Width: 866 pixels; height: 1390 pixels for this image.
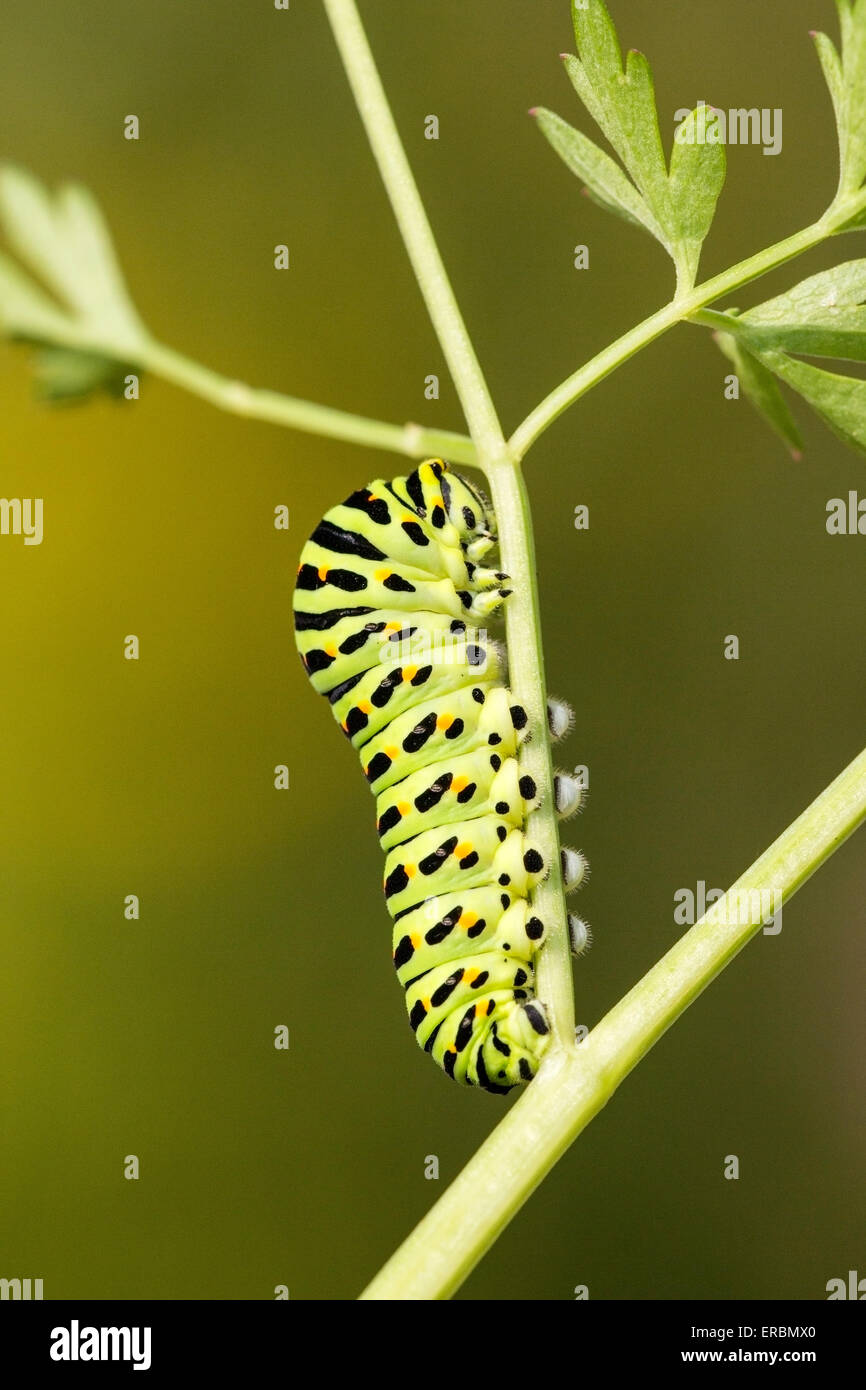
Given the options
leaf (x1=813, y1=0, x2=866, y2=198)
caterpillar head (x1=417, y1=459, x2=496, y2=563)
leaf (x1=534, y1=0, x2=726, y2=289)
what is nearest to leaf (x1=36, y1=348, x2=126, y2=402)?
leaf (x1=534, y1=0, x2=726, y2=289)

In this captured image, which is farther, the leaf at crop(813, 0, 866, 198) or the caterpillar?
the caterpillar

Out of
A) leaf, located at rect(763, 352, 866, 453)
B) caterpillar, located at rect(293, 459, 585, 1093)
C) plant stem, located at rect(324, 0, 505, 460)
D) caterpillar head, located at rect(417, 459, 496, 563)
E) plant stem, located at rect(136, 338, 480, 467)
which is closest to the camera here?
plant stem, located at rect(136, 338, 480, 467)

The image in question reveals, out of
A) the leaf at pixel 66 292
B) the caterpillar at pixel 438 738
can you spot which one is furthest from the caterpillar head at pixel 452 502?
the leaf at pixel 66 292

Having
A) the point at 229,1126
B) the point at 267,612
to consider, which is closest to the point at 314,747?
the point at 267,612

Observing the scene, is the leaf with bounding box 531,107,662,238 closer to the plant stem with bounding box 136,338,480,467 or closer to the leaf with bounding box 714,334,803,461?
the leaf with bounding box 714,334,803,461

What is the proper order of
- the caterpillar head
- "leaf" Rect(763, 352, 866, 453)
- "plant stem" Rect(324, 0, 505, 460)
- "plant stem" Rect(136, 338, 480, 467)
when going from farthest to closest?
the caterpillar head → "leaf" Rect(763, 352, 866, 453) → "plant stem" Rect(324, 0, 505, 460) → "plant stem" Rect(136, 338, 480, 467)

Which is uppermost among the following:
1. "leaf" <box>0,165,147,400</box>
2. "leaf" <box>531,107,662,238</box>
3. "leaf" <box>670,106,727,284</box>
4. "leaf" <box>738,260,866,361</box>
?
"leaf" <box>531,107,662,238</box>

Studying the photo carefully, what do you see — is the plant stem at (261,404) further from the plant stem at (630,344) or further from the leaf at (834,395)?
the leaf at (834,395)
